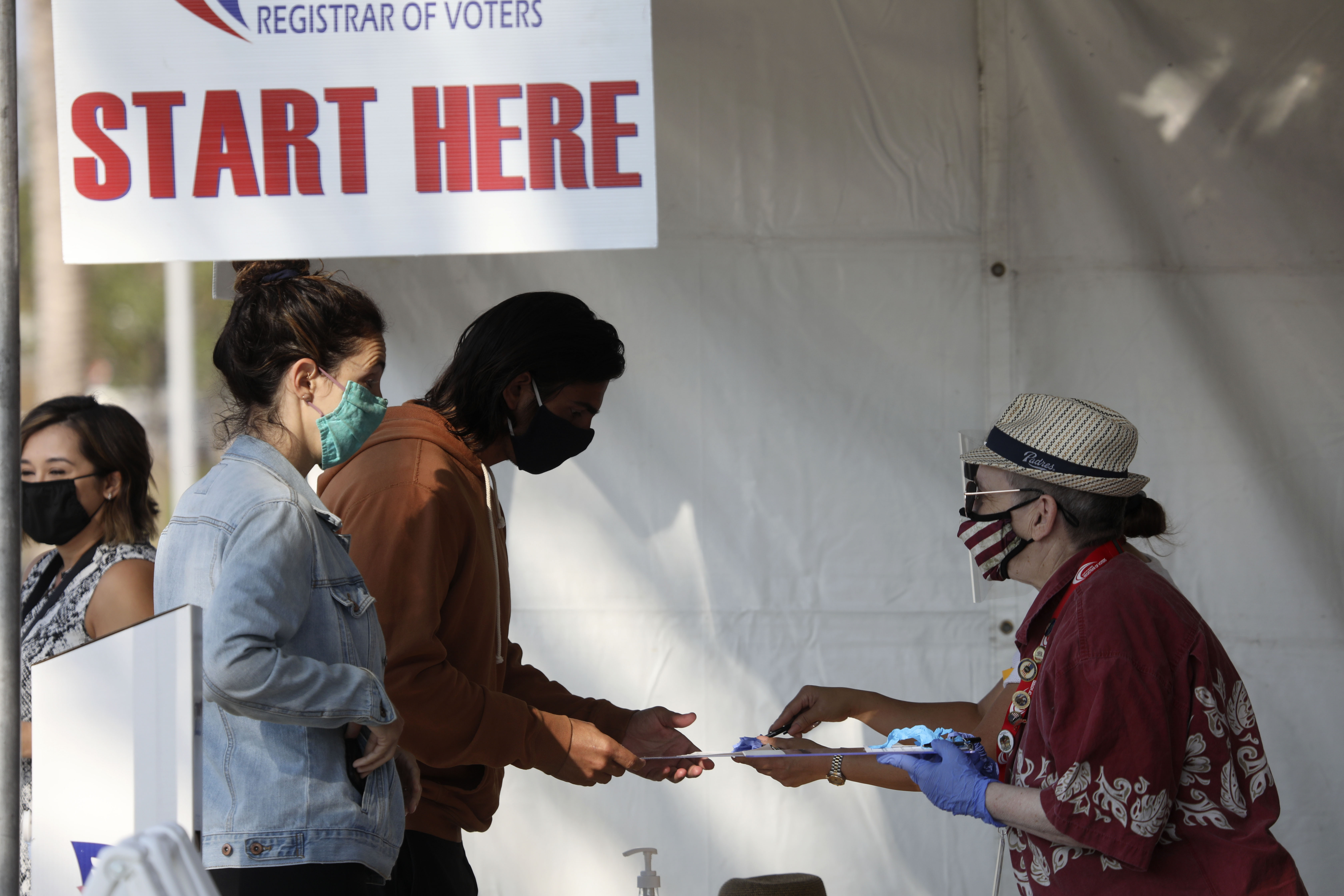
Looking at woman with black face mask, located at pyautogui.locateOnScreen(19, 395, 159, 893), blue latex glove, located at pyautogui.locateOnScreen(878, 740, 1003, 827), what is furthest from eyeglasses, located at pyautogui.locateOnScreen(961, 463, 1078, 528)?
woman with black face mask, located at pyautogui.locateOnScreen(19, 395, 159, 893)

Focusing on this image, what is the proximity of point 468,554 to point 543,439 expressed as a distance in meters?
0.32

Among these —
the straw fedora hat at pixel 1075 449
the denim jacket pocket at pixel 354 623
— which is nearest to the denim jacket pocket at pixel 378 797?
the denim jacket pocket at pixel 354 623

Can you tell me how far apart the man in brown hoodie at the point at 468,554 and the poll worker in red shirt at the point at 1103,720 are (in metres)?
0.68

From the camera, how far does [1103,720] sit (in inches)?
67.0

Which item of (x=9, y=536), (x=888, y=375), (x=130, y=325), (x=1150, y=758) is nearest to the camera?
(x=9, y=536)

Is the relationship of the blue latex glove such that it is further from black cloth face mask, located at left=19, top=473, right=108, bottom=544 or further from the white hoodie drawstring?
black cloth face mask, located at left=19, top=473, right=108, bottom=544

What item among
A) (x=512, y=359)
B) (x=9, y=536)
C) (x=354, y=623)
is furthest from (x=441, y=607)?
(x=9, y=536)

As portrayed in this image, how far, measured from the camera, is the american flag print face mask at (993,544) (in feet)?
6.72

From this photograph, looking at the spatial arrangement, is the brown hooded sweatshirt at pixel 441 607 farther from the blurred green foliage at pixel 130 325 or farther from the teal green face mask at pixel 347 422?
the blurred green foliage at pixel 130 325

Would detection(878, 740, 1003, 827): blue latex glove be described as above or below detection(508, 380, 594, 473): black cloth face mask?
below

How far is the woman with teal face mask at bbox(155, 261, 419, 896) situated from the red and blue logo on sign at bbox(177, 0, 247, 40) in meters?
0.35

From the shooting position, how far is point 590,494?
10.6ft

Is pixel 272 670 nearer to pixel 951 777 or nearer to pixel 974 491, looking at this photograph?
pixel 951 777

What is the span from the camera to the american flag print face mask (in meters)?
2.05
